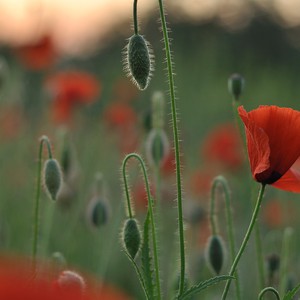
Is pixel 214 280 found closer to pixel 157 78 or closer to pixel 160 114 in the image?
pixel 160 114

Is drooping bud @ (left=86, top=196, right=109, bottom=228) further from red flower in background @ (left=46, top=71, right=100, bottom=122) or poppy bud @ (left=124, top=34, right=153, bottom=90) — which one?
red flower in background @ (left=46, top=71, right=100, bottom=122)

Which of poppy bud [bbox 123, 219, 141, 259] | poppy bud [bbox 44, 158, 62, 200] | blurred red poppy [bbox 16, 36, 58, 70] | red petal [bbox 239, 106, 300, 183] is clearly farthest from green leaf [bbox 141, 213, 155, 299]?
blurred red poppy [bbox 16, 36, 58, 70]

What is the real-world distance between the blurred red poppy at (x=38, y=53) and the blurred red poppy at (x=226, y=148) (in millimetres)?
949

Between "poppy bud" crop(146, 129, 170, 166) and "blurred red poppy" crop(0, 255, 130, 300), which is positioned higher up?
"poppy bud" crop(146, 129, 170, 166)

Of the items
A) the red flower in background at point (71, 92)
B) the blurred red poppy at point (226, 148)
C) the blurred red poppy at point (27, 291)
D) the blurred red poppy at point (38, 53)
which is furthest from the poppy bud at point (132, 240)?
the blurred red poppy at point (38, 53)

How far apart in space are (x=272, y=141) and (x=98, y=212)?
34.6 inches

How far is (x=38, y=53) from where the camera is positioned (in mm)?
4238

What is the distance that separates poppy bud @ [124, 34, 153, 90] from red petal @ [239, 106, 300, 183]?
0.57 feet

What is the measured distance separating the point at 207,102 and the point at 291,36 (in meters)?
6.11

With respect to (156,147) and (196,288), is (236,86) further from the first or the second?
(196,288)

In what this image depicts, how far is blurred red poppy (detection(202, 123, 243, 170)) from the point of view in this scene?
3816 millimetres

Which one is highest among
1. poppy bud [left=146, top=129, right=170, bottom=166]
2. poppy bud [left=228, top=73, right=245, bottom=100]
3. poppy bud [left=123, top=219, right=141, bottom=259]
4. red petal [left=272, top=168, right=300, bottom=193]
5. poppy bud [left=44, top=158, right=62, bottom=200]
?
poppy bud [left=228, top=73, right=245, bottom=100]

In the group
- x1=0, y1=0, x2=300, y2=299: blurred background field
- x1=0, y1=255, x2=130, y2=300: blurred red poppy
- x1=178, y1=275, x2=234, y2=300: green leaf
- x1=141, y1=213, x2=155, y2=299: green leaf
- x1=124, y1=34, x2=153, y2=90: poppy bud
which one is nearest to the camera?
x1=0, y1=255, x2=130, y2=300: blurred red poppy

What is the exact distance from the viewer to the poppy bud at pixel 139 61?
1.36 meters
